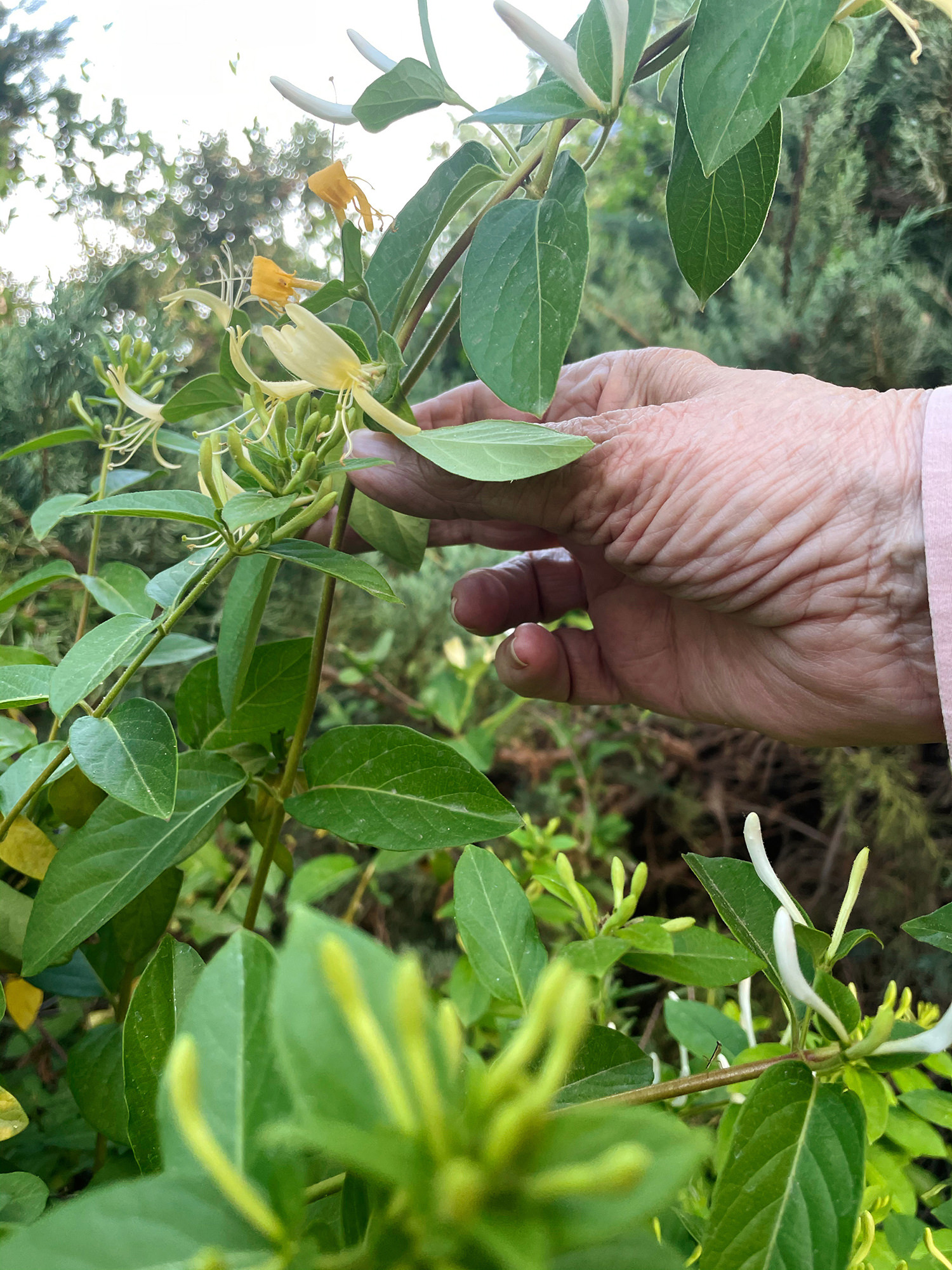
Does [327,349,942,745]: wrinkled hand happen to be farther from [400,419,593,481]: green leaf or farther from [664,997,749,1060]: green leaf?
[664,997,749,1060]: green leaf

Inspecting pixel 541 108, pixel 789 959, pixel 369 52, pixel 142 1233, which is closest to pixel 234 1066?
pixel 142 1233

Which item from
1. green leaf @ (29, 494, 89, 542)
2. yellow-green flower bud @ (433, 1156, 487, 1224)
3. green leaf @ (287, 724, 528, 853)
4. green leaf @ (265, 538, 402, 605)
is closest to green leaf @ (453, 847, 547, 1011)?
Answer: green leaf @ (287, 724, 528, 853)

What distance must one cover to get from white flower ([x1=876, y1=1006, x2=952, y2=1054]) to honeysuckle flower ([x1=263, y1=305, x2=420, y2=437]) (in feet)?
0.98

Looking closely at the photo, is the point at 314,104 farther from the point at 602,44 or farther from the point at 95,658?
the point at 95,658

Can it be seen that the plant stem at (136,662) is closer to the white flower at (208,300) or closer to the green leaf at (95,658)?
the green leaf at (95,658)

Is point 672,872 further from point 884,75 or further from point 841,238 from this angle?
point 884,75

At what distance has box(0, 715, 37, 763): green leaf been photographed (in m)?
0.40

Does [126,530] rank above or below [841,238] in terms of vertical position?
below

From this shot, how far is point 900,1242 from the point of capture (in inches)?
19.9

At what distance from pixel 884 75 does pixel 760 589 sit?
133 cm

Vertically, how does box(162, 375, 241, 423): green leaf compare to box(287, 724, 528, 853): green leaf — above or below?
above

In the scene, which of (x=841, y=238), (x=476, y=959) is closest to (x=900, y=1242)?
(x=476, y=959)

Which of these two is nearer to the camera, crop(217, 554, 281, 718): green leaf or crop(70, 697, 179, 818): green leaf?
crop(70, 697, 179, 818): green leaf

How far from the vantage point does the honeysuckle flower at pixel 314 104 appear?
1.43 feet
